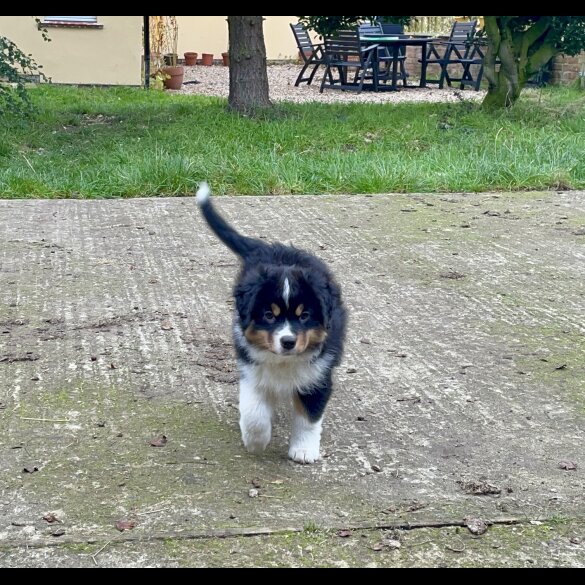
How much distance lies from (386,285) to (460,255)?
848 mm

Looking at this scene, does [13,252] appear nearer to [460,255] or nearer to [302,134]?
[460,255]

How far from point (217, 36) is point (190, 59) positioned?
1.16m

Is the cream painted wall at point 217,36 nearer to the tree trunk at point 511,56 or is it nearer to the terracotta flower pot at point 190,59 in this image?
the terracotta flower pot at point 190,59

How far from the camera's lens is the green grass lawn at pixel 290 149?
27.6ft

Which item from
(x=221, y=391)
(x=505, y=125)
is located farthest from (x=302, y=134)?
(x=221, y=391)

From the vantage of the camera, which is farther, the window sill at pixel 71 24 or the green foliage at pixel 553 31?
the window sill at pixel 71 24

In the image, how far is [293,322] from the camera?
134 inches

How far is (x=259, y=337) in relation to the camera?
3443mm

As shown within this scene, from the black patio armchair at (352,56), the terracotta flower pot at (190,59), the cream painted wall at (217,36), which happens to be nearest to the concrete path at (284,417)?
the black patio armchair at (352,56)

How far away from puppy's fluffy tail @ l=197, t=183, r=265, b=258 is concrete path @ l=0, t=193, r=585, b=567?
636 mm

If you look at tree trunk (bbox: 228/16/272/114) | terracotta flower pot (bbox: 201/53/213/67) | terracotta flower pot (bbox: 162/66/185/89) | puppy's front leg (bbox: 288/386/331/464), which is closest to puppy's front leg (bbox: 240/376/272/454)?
puppy's front leg (bbox: 288/386/331/464)

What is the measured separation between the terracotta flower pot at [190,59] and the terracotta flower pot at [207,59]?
28cm

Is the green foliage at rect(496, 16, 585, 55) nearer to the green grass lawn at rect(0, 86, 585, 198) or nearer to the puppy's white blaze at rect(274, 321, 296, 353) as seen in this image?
the green grass lawn at rect(0, 86, 585, 198)

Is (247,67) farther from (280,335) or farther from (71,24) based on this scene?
(280,335)
